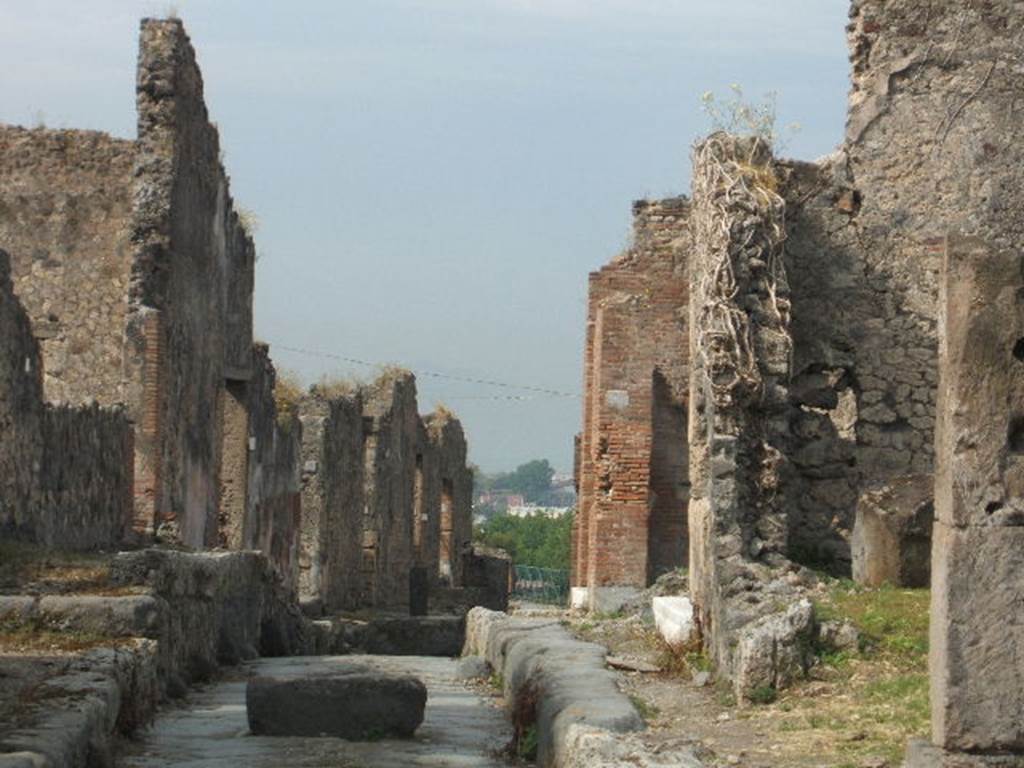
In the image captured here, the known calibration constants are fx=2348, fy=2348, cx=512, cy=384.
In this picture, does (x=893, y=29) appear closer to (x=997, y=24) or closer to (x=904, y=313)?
(x=997, y=24)

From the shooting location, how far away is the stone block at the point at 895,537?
14422 millimetres

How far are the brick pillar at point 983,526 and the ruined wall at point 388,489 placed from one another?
25.7 m

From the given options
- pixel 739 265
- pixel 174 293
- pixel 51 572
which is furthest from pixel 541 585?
pixel 51 572

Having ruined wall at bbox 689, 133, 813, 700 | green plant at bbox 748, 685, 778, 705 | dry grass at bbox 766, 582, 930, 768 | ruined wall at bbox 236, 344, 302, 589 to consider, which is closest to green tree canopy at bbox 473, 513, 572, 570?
ruined wall at bbox 236, 344, 302, 589

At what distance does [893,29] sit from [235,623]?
21.8ft

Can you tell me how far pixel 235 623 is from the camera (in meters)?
16.7

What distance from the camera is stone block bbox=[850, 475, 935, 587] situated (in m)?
14.4

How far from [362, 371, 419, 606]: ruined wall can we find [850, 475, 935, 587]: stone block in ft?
61.6

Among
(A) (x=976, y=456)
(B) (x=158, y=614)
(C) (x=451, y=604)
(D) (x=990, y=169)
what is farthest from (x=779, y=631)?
(C) (x=451, y=604)

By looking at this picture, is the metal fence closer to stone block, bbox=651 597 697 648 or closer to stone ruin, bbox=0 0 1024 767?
stone ruin, bbox=0 0 1024 767

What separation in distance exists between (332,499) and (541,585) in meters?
30.0

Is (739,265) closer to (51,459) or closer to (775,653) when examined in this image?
(775,653)

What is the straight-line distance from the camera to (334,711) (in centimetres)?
1103

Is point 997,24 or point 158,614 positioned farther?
Answer: point 997,24
